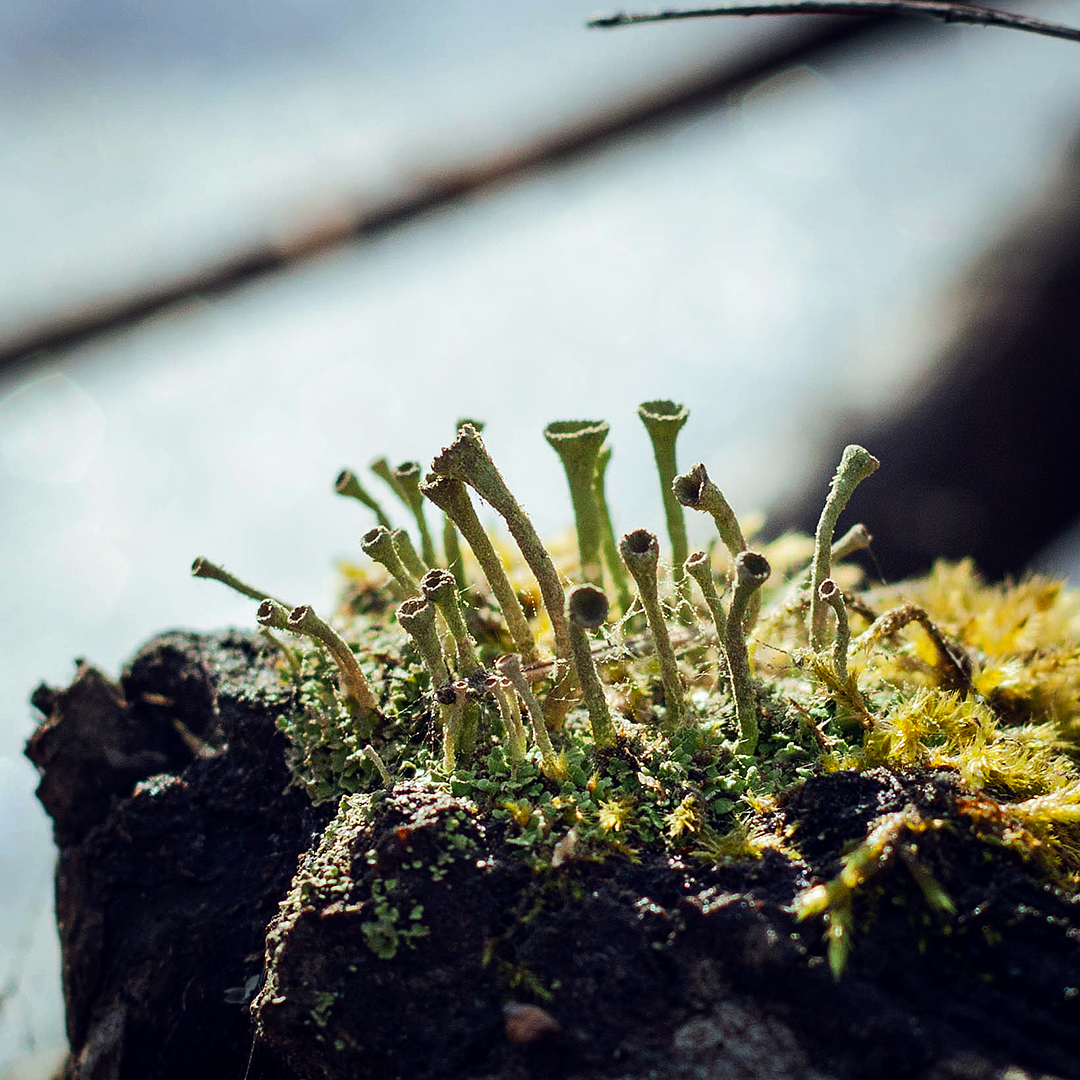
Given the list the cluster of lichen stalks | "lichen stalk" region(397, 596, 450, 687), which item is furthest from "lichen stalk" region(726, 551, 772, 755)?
"lichen stalk" region(397, 596, 450, 687)

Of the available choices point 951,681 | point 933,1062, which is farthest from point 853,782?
point 951,681

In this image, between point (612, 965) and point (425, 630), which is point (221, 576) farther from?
point (612, 965)

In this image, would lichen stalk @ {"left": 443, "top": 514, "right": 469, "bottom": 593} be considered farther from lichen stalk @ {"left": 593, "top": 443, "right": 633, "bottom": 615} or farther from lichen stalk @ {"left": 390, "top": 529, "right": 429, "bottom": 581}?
lichen stalk @ {"left": 593, "top": 443, "right": 633, "bottom": 615}

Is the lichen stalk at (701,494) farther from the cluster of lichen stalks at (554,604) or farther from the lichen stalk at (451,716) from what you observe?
the lichen stalk at (451,716)

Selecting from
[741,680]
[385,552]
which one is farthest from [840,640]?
[385,552]

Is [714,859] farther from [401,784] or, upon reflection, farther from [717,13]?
→ [717,13]

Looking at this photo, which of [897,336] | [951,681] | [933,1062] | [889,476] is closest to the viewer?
[933,1062]
